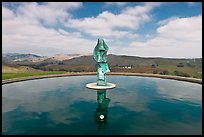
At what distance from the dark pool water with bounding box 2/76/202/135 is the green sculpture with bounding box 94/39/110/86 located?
501 centimetres

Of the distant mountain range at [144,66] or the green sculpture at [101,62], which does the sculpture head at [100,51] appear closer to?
the green sculpture at [101,62]

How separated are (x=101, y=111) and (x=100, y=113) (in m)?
0.76

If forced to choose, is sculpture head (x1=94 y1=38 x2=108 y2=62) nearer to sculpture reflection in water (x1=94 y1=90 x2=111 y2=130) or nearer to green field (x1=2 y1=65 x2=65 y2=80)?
sculpture reflection in water (x1=94 y1=90 x2=111 y2=130)

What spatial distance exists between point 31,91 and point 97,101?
41.5 ft

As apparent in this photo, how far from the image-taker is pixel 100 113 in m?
20.4

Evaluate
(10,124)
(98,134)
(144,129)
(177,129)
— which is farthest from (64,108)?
(177,129)

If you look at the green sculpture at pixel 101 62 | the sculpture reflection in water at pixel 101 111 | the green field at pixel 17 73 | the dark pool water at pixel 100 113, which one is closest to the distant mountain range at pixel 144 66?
the green field at pixel 17 73

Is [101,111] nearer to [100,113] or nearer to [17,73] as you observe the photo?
[100,113]

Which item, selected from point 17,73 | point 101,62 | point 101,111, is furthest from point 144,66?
point 101,111

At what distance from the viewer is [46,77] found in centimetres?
5016

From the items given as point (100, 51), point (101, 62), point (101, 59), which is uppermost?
point (100, 51)

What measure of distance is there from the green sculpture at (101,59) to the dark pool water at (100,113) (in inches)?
197

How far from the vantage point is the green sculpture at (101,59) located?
1355 inches

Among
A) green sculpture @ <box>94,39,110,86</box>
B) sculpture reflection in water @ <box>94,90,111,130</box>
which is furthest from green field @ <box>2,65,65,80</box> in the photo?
sculpture reflection in water @ <box>94,90,111,130</box>
